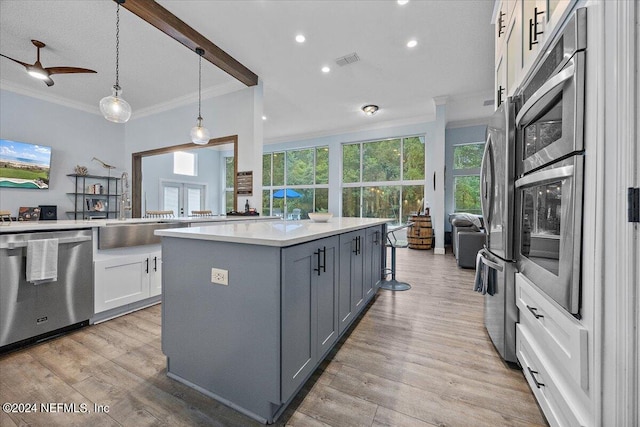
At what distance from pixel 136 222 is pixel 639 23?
3.49 meters

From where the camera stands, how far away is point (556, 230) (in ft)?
3.75

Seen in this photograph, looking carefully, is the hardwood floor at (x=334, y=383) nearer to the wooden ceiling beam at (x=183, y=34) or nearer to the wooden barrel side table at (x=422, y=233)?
the wooden ceiling beam at (x=183, y=34)

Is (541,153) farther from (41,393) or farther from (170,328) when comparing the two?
(41,393)

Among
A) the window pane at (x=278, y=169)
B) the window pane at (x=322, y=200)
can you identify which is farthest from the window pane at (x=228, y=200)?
the window pane at (x=322, y=200)

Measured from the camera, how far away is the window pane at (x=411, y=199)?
7.41 m

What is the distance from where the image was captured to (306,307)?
1466 mm

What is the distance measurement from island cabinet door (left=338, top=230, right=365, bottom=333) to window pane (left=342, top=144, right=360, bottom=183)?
5.99m

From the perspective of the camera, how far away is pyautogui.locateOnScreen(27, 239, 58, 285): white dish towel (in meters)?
2.00

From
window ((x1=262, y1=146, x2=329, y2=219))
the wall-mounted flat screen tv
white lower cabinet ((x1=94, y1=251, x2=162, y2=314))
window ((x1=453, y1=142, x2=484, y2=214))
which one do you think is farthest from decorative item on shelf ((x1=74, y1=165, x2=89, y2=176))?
window ((x1=453, y1=142, x2=484, y2=214))

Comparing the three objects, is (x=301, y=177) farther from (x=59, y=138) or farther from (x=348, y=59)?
(x=59, y=138)

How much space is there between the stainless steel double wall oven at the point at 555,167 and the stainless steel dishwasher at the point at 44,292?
325 cm

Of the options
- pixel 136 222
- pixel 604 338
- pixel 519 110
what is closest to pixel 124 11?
pixel 136 222

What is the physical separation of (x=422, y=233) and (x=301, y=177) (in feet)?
14.5

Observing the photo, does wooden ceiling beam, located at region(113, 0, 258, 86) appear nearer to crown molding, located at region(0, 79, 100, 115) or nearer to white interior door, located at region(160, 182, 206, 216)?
crown molding, located at region(0, 79, 100, 115)
